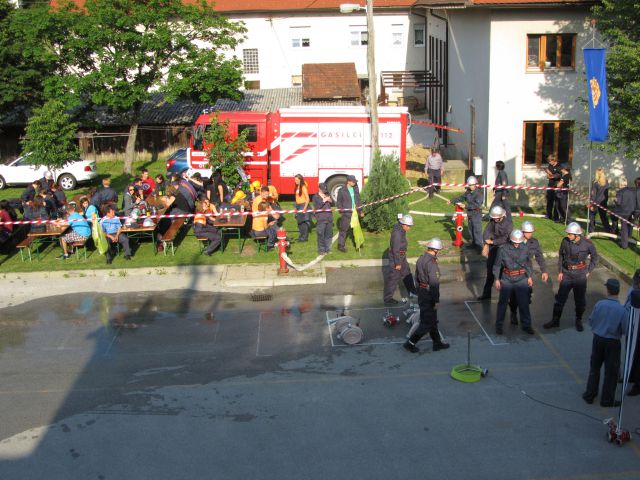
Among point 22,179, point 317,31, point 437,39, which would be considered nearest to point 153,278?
point 22,179

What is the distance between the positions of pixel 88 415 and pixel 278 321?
4152 mm

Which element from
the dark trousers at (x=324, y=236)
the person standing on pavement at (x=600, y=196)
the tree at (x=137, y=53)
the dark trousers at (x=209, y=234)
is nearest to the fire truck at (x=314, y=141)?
the dark trousers at (x=209, y=234)

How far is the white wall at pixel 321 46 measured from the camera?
41375 mm

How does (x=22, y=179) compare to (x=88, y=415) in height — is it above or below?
above

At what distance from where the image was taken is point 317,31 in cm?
4159

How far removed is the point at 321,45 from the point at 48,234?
2733cm

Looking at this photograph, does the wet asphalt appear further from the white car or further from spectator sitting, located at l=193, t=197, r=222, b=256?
the white car

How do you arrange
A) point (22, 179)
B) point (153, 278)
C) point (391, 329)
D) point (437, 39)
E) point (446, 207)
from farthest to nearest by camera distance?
point (437, 39)
point (22, 179)
point (446, 207)
point (153, 278)
point (391, 329)

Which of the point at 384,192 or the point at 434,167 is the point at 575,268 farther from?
the point at 434,167

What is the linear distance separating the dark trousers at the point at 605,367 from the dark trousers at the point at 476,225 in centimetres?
676

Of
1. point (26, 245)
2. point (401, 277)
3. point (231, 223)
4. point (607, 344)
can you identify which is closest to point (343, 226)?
point (231, 223)

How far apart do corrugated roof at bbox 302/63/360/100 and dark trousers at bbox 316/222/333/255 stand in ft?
64.6

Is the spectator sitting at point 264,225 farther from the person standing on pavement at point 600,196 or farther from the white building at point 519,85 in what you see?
the white building at point 519,85

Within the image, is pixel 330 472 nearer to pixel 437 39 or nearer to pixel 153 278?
pixel 153 278
